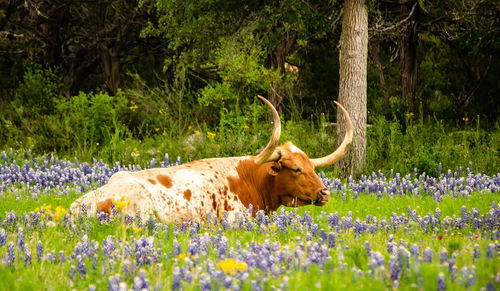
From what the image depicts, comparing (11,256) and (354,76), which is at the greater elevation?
(354,76)

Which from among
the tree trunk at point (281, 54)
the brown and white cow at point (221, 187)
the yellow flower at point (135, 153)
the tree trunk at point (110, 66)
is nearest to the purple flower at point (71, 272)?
the brown and white cow at point (221, 187)

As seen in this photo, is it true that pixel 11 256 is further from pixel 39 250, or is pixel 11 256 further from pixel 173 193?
pixel 173 193

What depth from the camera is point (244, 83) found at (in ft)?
51.2

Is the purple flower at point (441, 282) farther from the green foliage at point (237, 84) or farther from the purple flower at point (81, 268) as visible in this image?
the green foliage at point (237, 84)

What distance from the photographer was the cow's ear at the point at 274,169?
22.0ft

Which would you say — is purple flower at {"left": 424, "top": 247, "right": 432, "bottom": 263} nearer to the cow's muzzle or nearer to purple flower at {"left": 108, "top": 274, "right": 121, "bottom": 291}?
purple flower at {"left": 108, "top": 274, "right": 121, "bottom": 291}

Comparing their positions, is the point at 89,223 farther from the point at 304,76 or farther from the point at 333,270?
the point at 304,76

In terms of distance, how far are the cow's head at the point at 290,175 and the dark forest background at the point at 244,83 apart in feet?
12.5

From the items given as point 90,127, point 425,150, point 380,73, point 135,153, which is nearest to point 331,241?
point 425,150

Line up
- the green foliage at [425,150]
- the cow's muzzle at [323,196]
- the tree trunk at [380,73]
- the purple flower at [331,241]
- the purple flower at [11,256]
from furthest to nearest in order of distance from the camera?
the tree trunk at [380,73], the green foliage at [425,150], the cow's muzzle at [323,196], the purple flower at [331,241], the purple flower at [11,256]

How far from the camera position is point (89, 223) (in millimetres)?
5328

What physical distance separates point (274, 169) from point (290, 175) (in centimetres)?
24

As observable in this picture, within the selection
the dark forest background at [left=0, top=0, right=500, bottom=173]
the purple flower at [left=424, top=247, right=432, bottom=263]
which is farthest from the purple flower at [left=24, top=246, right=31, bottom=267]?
the dark forest background at [left=0, top=0, right=500, bottom=173]

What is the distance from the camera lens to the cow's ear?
672 cm
